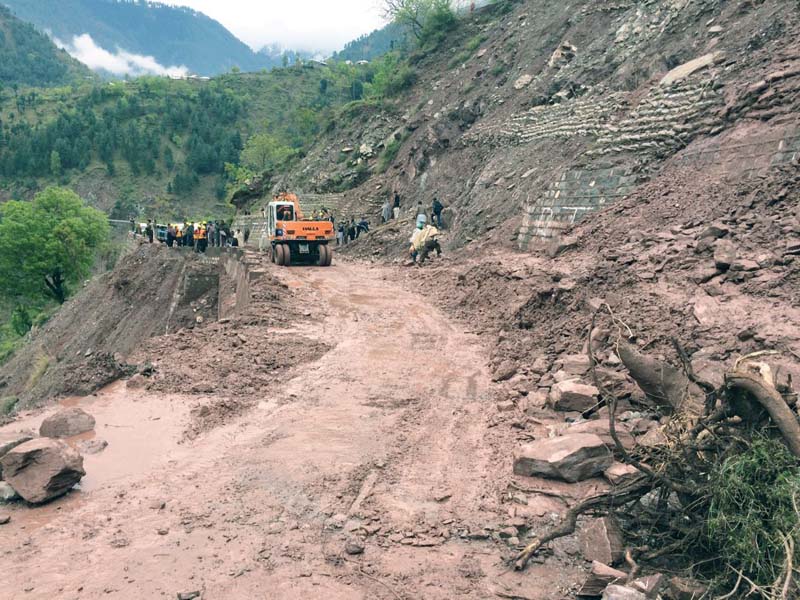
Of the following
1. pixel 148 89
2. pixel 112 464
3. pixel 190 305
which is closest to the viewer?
pixel 112 464

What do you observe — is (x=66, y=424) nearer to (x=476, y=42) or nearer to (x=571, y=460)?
(x=571, y=460)

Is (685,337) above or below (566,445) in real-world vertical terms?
above

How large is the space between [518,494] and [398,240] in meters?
18.4

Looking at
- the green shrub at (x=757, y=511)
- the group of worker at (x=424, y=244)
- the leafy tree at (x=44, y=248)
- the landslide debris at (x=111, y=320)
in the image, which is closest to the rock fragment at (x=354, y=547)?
the green shrub at (x=757, y=511)

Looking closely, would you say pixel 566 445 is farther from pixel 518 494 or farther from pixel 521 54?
pixel 521 54

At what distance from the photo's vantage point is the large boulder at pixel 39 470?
4.75m

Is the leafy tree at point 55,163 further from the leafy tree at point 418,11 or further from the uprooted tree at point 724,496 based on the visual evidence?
the uprooted tree at point 724,496

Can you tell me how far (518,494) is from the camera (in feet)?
15.6

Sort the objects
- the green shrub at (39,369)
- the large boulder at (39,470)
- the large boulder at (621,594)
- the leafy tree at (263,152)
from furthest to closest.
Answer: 1. the leafy tree at (263,152)
2. the green shrub at (39,369)
3. the large boulder at (39,470)
4. the large boulder at (621,594)

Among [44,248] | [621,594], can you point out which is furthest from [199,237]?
[621,594]

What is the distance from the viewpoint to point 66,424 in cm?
631

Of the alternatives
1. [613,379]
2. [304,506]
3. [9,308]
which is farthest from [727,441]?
[9,308]

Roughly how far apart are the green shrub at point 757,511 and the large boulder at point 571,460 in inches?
53.6

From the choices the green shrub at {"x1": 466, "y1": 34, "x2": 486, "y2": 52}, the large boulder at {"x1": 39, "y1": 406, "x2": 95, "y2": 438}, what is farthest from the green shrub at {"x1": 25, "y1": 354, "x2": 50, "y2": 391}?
the green shrub at {"x1": 466, "y1": 34, "x2": 486, "y2": 52}
